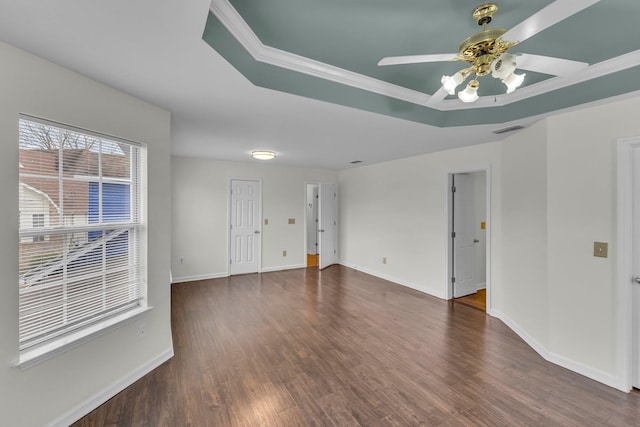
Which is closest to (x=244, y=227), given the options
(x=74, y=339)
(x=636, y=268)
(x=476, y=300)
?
(x=74, y=339)

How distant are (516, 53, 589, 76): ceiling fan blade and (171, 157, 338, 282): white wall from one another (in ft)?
16.0

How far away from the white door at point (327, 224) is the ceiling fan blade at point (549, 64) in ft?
15.7

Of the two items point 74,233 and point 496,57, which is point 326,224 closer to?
point 74,233

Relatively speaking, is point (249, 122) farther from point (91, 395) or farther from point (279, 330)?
point (91, 395)

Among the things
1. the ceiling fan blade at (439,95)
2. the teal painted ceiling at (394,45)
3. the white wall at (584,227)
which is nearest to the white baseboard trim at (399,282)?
the white wall at (584,227)

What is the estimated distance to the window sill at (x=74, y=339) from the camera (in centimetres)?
156

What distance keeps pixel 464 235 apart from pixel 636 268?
219 cm

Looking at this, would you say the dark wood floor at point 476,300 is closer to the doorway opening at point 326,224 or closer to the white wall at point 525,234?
the white wall at point 525,234

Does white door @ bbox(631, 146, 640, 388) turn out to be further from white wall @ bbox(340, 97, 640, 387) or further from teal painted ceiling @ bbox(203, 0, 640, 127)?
teal painted ceiling @ bbox(203, 0, 640, 127)

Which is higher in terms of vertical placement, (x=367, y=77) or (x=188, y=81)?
(x=367, y=77)

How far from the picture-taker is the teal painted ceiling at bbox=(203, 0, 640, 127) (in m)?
1.42

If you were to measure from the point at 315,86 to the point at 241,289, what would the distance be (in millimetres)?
3763

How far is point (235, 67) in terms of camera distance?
1662 millimetres

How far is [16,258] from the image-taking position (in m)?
1.51
